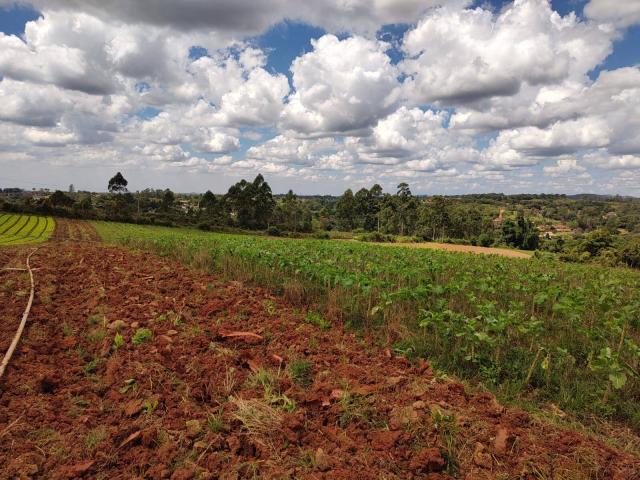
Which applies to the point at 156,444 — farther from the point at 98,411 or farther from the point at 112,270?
the point at 112,270

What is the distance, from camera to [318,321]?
285 inches

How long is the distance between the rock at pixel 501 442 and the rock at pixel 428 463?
1.82 feet

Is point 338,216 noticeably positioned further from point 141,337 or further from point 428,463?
point 428,463

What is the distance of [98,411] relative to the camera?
13.4ft

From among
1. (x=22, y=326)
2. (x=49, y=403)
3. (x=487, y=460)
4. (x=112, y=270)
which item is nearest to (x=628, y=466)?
(x=487, y=460)

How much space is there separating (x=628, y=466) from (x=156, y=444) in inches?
164

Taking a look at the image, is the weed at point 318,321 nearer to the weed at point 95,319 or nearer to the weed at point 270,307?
the weed at point 270,307

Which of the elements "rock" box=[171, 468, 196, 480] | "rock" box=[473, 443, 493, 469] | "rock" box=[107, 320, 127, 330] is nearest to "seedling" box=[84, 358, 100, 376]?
"rock" box=[107, 320, 127, 330]

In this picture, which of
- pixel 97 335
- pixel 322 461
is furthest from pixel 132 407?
pixel 97 335

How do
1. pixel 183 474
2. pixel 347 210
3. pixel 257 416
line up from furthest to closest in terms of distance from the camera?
pixel 347 210 < pixel 257 416 < pixel 183 474

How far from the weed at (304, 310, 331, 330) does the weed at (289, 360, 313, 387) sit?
1994 millimetres

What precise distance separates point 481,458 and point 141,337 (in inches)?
197

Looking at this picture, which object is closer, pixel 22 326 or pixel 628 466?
pixel 628 466

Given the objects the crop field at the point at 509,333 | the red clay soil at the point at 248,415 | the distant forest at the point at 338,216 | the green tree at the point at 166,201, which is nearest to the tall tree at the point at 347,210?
the distant forest at the point at 338,216
